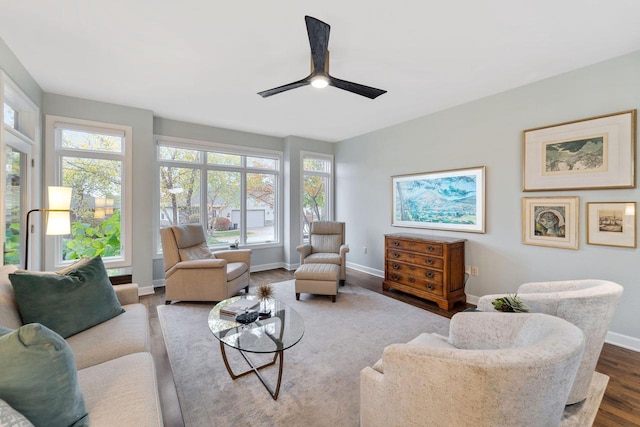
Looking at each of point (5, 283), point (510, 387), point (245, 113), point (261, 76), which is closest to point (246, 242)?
point (245, 113)

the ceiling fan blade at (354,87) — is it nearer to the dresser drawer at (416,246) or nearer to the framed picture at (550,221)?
the dresser drawer at (416,246)

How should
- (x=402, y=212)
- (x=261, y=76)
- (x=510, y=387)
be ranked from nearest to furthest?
(x=510, y=387)
(x=261, y=76)
(x=402, y=212)

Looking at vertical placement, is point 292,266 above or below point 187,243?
below

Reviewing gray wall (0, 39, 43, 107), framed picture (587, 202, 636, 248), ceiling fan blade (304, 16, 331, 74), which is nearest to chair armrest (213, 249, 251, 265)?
gray wall (0, 39, 43, 107)

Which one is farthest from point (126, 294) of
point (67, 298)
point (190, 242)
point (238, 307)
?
point (190, 242)

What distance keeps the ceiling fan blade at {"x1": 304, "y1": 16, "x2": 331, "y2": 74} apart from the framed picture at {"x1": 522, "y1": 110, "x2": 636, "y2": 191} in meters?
2.53

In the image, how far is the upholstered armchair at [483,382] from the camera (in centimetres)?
87

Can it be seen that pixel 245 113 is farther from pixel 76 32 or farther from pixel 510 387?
pixel 510 387

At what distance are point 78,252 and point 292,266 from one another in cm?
327

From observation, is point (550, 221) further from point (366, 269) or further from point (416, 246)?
Result: point (366, 269)

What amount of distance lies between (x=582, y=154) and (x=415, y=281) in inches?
88.8

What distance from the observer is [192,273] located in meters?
3.38

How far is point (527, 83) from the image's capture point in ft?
9.87

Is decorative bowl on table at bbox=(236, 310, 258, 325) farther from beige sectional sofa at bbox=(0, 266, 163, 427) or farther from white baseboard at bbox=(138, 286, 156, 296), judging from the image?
white baseboard at bbox=(138, 286, 156, 296)
